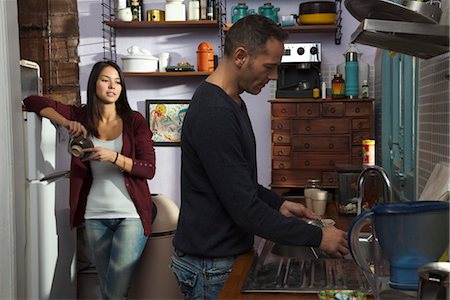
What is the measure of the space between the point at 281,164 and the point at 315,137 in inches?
11.7

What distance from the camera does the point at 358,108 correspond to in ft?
14.3

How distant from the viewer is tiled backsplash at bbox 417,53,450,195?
1.96 meters

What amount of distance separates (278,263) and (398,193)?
4.78 ft

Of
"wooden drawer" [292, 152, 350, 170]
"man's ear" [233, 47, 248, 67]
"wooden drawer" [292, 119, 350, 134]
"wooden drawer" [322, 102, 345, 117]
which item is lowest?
"wooden drawer" [292, 152, 350, 170]

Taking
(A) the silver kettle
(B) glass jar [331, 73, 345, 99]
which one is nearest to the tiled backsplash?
(A) the silver kettle

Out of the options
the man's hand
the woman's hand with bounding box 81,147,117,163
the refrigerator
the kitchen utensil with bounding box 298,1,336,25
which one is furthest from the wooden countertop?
the kitchen utensil with bounding box 298,1,336,25

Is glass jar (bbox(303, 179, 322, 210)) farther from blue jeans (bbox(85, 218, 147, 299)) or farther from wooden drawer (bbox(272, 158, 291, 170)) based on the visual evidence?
wooden drawer (bbox(272, 158, 291, 170))

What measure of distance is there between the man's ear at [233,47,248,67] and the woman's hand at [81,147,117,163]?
168cm

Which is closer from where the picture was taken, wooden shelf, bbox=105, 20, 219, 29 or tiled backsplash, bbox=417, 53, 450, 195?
tiled backsplash, bbox=417, 53, 450, 195

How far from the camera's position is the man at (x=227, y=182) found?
182 centimetres

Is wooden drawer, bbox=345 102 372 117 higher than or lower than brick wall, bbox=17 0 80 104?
lower

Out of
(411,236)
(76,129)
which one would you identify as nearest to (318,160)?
(76,129)

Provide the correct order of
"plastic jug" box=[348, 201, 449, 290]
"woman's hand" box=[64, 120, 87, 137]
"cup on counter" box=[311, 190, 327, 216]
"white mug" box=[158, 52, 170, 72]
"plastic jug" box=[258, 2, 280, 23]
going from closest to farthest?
"plastic jug" box=[348, 201, 449, 290]
"cup on counter" box=[311, 190, 327, 216]
"woman's hand" box=[64, 120, 87, 137]
"plastic jug" box=[258, 2, 280, 23]
"white mug" box=[158, 52, 170, 72]

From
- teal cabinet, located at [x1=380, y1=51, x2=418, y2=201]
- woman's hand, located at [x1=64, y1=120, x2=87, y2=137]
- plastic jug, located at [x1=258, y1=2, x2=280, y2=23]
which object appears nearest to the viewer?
teal cabinet, located at [x1=380, y1=51, x2=418, y2=201]
